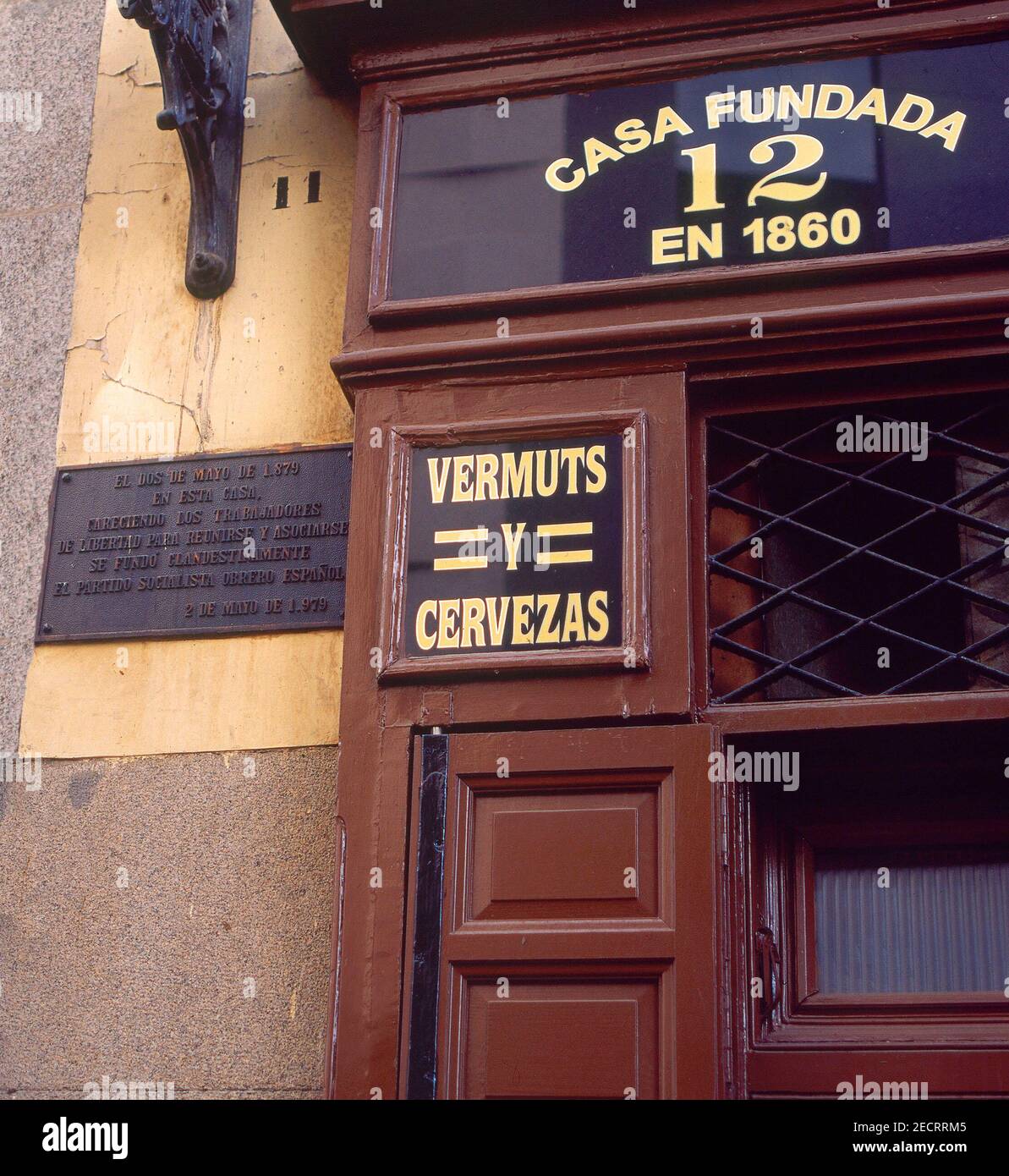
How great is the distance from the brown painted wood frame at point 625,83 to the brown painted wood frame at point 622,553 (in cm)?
32

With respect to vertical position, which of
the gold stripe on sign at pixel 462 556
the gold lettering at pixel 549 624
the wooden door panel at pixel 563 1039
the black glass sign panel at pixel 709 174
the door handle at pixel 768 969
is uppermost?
the black glass sign panel at pixel 709 174

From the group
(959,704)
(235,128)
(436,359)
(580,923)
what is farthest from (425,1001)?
(235,128)

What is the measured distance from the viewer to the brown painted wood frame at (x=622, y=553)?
4.09 meters

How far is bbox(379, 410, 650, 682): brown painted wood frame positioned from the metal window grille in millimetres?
291

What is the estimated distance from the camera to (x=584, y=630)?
4152mm

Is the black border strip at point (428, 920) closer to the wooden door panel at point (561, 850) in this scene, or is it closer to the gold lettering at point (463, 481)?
the wooden door panel at point (561, 850)

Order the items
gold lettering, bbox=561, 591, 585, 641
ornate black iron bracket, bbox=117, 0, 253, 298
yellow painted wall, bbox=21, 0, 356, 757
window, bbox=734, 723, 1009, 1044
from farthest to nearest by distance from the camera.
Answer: ornate black iron bracket, bbox=117, 0, 253, 298 < yellow painted wall, bbox=21, 0, 356, 757 < gold lettering, bbox=561, 591, 585, 641 < window, bbox=734, 723, 1009, 1044

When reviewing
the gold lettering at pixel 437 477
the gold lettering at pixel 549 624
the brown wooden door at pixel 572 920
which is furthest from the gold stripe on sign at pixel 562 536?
the brown wooden door at pixel 572 920

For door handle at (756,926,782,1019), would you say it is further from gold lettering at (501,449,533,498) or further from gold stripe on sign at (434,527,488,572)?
gold lettering at (501,449,533,498)

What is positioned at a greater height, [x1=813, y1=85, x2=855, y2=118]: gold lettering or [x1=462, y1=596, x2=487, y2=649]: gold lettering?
[x1=813, y1=85, x2=855, y2=118]: gold lettering

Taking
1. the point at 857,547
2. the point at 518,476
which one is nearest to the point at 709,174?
the point at 518,476

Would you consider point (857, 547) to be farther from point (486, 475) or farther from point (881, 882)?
point (486, 475)

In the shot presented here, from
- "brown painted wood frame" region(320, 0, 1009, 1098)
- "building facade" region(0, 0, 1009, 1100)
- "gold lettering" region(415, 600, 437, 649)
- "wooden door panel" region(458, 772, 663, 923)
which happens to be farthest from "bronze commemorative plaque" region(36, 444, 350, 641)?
"wooden door panel" region(458, 772, 663, 923)

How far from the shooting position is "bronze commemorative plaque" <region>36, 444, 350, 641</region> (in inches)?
185
